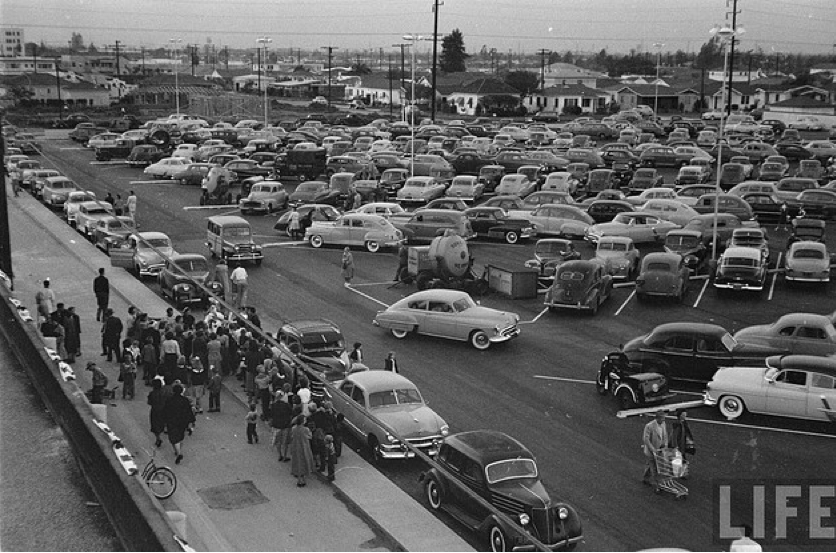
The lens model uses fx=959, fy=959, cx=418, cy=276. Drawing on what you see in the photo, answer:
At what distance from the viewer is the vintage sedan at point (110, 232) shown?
3506 centimetres

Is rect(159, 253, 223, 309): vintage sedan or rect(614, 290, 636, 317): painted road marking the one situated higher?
rect(159, 253, 223, 309): vintage sedan

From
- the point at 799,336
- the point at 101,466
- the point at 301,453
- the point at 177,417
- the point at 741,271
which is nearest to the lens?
the point at 101,466

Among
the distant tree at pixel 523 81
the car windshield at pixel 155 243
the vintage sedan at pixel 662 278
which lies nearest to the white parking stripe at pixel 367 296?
the car windshield at pixel 155 243

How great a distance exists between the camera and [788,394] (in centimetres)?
1881

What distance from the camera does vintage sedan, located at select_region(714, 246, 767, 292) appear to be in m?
29.0

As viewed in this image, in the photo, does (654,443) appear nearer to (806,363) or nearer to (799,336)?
(806,363)

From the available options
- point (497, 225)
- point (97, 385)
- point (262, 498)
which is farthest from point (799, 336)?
point (497, 225)

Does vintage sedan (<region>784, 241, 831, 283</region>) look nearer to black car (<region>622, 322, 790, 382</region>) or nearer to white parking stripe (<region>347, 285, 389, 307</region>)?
black car (<region>622, 322, 790, 382</region>)

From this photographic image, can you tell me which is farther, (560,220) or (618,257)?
(560,220)

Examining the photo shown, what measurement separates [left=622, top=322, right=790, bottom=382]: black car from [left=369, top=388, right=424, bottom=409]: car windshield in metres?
5.52

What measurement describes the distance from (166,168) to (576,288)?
35.7 m

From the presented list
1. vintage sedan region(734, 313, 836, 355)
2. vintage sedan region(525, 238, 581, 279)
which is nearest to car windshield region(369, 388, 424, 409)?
vintage sedan region(734, 313, 836, 355)

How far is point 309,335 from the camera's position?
21266 millimetres

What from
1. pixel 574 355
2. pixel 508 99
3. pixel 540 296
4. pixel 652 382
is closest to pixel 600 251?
pixel 540 296
